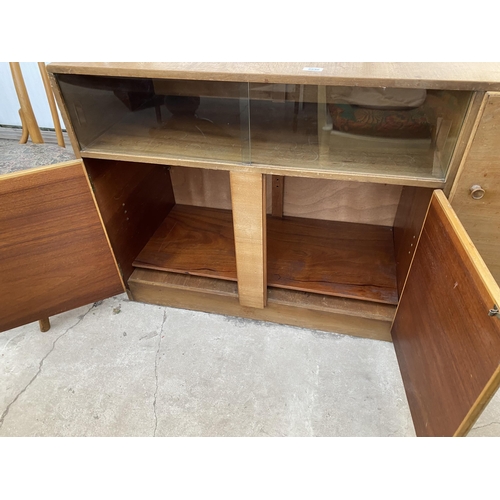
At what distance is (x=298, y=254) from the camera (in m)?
1.42

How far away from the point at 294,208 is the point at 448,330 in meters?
0.90

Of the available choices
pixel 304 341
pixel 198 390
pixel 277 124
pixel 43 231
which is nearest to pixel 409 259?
pixel 304 341

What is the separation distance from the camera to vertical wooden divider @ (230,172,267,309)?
1.03 m

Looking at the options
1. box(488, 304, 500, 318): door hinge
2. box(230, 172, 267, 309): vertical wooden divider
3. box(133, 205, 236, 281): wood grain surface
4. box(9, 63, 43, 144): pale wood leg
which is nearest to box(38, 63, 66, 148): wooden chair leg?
box(9, 63, 43, 144): pale wood leg

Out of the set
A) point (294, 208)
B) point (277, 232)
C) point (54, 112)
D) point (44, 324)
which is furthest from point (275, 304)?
point (54, 112)

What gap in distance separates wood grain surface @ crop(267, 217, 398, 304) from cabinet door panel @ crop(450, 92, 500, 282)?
36 cm

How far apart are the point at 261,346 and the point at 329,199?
2.10ft

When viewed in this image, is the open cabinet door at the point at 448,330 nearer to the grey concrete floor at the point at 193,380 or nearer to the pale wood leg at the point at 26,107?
the grey concrete floor at the point at 193,380

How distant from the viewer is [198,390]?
46.3 inches

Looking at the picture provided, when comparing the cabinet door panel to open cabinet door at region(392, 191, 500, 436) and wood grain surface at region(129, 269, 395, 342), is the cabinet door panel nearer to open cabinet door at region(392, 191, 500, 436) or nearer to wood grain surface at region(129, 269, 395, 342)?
open cabinet door at region(392, 191, 500, 436)

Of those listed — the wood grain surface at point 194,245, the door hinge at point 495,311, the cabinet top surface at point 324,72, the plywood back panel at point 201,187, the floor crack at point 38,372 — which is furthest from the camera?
the plywood back panel at point 201,187

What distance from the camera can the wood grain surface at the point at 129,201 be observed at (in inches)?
46.1

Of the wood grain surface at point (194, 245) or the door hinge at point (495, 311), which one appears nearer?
the door hinge at point (495, 311)

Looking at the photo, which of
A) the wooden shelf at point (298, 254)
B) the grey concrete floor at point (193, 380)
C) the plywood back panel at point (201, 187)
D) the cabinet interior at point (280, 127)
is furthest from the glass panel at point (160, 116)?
the grey concrete floor at point (193, 380)
